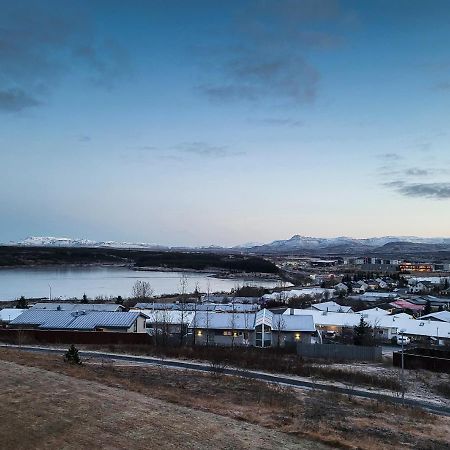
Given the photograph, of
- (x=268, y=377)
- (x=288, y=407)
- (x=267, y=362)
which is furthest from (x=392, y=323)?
(x=288, y=407)

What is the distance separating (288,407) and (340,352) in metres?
16.5

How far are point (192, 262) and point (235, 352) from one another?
132 metres

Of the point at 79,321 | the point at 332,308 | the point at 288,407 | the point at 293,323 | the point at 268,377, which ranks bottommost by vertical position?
the point at 332,308

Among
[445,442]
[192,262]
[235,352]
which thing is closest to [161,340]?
[235,352]

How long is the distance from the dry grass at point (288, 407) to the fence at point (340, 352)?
1221 cm

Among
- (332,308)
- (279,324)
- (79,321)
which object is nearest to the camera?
(79,321)

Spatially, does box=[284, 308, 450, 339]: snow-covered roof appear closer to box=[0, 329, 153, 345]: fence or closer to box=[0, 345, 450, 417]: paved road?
box=[0, 329, 153, 345]: fence

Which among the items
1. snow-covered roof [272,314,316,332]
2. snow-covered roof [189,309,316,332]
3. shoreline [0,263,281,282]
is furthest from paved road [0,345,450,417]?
shoreline [0,263,281,282]

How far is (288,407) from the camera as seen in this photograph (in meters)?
14.5

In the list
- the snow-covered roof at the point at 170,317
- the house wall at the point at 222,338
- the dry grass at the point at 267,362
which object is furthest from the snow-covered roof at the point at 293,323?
the snow-covered roof at the point at 170,317

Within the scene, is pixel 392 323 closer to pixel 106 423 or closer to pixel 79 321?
pixel 79 321

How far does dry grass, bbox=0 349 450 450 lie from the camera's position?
1185 cm

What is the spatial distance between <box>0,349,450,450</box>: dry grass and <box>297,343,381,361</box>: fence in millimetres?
12212

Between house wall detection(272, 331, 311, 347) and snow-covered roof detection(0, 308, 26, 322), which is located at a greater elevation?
snow-covered roof detection(0, 308, 26, 322)
